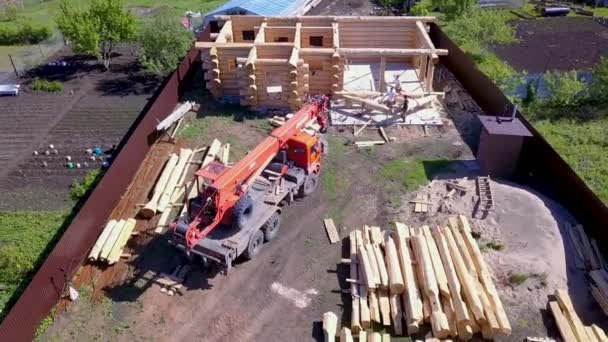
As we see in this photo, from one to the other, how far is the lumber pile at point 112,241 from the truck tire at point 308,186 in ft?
18.1

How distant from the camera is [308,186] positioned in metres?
15.8

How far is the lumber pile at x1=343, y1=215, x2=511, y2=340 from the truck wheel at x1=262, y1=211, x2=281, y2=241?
2377mm

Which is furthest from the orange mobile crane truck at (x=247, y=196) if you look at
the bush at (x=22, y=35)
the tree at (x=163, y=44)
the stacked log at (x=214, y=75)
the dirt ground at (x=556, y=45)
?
the bush at (x=22, y=35)

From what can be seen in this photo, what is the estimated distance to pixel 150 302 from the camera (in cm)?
1227

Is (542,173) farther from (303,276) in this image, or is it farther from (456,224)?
(303,276)

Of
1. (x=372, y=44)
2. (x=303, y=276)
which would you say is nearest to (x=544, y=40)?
(x=372, y=44)

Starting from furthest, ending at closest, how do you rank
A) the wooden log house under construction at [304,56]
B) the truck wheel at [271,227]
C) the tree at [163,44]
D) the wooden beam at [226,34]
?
the tree at [163,44] < the wooden beam at [226,34] < the wooden log house under construction at [304,56] < the truck wheel at [271,227]

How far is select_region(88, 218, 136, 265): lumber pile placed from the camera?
1337 centimetres

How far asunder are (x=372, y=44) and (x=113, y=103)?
1372 cm

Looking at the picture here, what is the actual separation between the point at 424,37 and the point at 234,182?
14471mm

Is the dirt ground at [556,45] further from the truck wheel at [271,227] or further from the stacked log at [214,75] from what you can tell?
the truck wheel at [271,227]

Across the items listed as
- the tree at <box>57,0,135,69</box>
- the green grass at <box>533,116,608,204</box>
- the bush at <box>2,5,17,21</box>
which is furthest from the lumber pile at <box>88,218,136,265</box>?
the bush at <box>2,5,17,21</box>

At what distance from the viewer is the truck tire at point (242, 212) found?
12.5 meters

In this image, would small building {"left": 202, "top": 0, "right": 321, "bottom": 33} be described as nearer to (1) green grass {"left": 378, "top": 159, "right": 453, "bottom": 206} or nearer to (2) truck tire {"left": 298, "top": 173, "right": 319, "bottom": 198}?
(2) truck tire {"left": 298, "top": 173, "right": 319, "bottom": 198}
